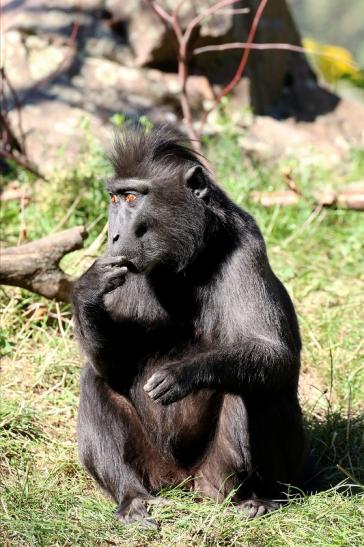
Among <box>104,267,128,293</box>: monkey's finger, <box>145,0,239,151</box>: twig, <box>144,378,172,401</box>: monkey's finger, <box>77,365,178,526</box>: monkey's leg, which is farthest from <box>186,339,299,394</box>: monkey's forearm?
<box>145,0,239,151</box>: twig

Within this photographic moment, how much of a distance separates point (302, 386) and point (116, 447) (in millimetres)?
2202

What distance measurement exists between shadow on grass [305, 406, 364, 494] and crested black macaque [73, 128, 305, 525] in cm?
43

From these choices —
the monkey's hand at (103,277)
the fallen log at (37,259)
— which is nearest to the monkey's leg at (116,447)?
the monkey's hand at (103,277)

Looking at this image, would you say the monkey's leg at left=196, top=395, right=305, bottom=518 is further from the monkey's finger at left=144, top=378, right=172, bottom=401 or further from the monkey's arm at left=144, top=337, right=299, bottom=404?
the monkey's finger at left=144, top=378, right=172, bottom=401

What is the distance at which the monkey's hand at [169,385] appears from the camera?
4227 millimetres

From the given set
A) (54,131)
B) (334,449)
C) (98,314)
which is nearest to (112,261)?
(98,314)

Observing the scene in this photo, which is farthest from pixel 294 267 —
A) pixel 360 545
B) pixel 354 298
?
pixel 360 545

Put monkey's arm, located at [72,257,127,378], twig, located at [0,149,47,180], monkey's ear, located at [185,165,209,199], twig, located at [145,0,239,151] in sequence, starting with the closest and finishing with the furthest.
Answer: monkey's arm, located at [72,257,127,378]
monkey's ear, located at [185,165,209,199]
twig, located at [0,149,47,180]
twig, located at [145,0,239,151]

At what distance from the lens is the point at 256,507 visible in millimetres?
4676

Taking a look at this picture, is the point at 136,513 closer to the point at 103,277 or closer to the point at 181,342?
the point at 181,342

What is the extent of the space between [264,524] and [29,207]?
482 centimetres

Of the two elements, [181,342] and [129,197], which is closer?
[129,197]

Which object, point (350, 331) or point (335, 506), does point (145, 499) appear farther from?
point (350, 331)

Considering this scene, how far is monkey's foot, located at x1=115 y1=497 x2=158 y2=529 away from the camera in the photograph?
446 centimetres
